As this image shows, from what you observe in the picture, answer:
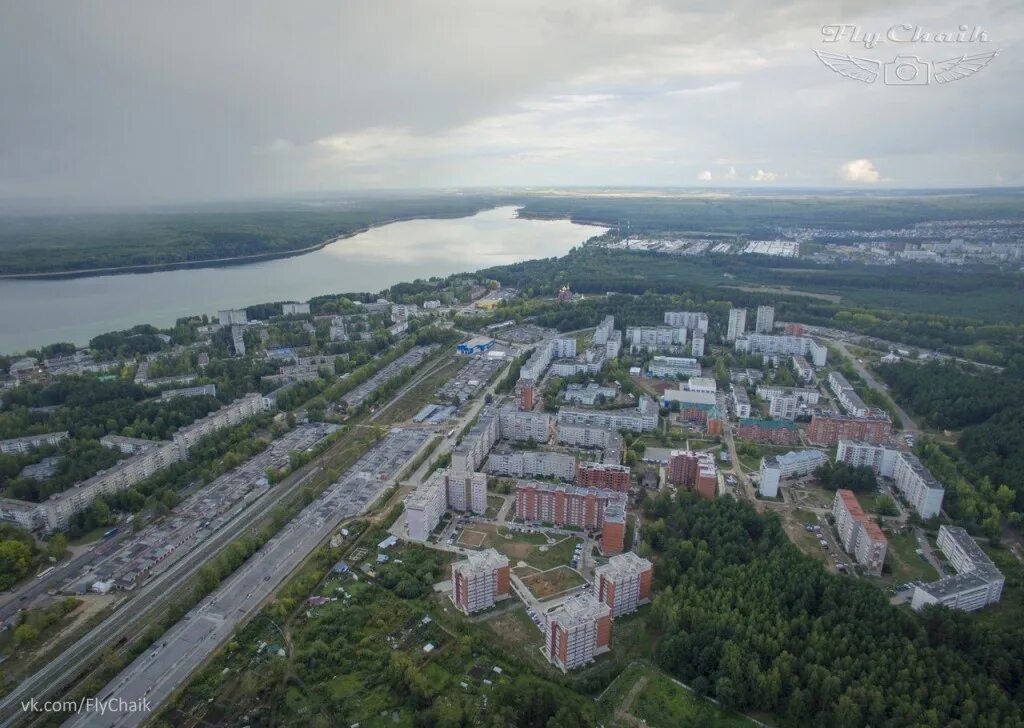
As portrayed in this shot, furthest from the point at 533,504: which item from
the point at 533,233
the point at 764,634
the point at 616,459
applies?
the point at 533,233

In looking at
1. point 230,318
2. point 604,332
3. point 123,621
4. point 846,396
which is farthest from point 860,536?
point 230,318

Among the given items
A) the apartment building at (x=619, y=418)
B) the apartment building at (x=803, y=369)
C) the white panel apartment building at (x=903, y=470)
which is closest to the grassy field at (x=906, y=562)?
the white panel apartment building at (x=903, y=470)

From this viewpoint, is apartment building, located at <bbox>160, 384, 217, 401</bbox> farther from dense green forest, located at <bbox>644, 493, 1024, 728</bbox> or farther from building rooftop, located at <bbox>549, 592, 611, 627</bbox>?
dense green forest, located at <bbox>644, 493, 1024, 728</bbox>

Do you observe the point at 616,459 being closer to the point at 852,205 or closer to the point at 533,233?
the point at 533,233

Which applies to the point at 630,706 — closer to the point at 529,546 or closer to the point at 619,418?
the point at 529,546

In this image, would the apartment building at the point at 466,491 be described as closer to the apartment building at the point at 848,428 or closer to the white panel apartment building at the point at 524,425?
the white panel apartment building at the point at 524,425

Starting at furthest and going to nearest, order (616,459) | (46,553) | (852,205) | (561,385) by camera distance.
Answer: (852,205)
(561,385)
(616,459)
(46,553)
